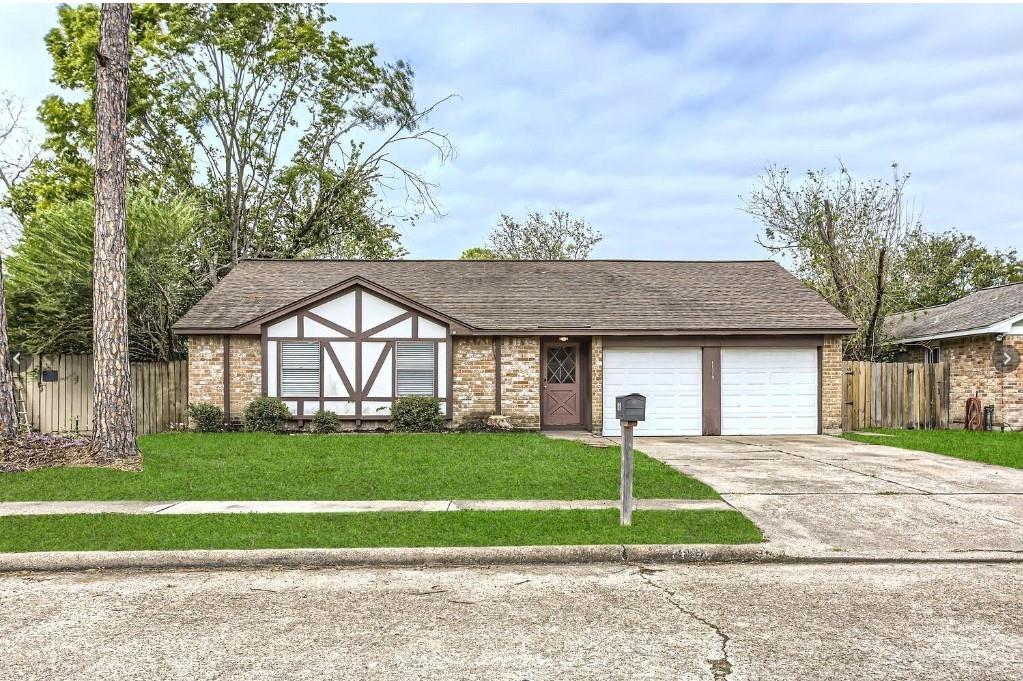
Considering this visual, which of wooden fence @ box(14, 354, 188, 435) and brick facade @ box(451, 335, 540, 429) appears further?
wooden fence @ box(14, 354, 188, 435)

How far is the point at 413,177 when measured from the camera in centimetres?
2528

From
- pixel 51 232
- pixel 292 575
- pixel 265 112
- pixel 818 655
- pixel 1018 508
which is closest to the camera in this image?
pixel 818 655

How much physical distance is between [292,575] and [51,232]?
1662 cm

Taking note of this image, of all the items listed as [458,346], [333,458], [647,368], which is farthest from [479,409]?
[333,458]

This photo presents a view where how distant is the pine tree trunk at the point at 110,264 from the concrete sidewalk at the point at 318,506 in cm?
235

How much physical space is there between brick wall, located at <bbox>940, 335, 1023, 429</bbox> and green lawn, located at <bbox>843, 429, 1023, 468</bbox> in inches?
42.8

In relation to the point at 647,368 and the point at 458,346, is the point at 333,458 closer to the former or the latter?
the point at 458,346

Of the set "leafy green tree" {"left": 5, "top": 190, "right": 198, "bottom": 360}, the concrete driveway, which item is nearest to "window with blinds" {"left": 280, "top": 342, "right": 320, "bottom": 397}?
"leafy green tree" {"left": 5, "top": 190, "right": 198, "bottom": 360}

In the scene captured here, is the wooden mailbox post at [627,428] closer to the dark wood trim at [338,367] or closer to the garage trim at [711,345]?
the garage trim at [711,345]

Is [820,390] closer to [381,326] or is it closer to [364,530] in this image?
[381,326]

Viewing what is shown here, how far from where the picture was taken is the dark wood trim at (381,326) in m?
16.7

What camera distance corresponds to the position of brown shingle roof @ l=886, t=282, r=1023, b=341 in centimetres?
1812

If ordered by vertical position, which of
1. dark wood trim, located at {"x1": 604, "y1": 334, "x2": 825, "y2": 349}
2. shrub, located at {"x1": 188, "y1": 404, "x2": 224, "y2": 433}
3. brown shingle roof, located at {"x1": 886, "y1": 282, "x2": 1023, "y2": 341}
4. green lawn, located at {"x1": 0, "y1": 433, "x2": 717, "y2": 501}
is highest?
brown shingle roof, located at {"x1": 886, "y1": 282, "x2": 1023, "y2": 341}

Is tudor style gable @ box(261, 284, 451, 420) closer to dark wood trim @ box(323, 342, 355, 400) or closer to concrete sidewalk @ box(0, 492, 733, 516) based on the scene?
dark wood trim @ box(323, 342, 355, 400)
